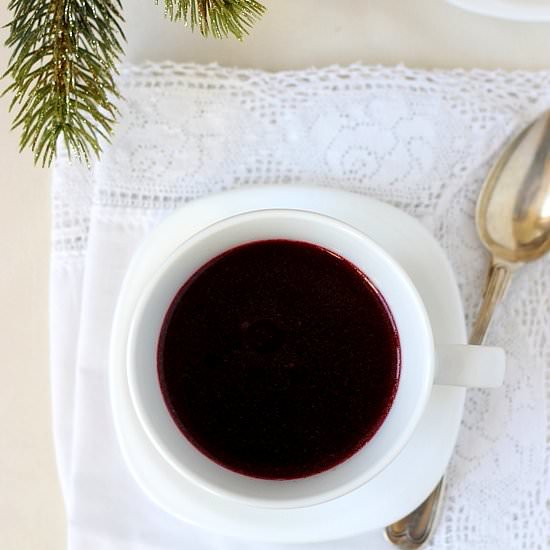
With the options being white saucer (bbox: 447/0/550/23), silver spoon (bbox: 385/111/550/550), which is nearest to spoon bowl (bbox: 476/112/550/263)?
silver spoon (bbox: 385/111/550/550)

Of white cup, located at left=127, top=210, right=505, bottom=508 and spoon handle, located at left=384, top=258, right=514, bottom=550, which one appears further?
spoon handle, located at left=384, top=258, right=514, bottom=550

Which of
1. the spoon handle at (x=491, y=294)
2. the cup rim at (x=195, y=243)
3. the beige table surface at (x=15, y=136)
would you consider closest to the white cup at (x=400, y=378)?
the cup rim at (x=195, y=243)

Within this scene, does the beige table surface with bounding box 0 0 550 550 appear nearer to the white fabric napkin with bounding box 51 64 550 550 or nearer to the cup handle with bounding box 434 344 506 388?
the white fabric napkin with bounding box 51 64 550 550

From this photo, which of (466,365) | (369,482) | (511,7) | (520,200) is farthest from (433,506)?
(511,7)

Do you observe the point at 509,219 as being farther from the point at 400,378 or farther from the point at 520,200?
the point at 400,378

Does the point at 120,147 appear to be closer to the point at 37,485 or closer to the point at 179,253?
the point at 179,253

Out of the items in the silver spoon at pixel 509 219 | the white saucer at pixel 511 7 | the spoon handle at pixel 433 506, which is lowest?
the spoon handle at pixel 433 506

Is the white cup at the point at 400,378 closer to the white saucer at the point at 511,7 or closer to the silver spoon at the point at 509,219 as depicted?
the silver spoon at the point at 509,219
